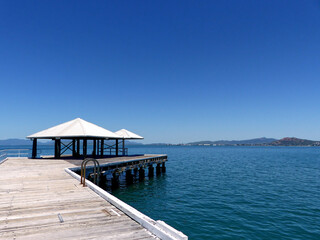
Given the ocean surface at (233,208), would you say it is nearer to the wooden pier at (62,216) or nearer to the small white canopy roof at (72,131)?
the wooden pier at (62,216)

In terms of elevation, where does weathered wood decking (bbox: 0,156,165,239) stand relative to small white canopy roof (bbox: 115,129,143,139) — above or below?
below

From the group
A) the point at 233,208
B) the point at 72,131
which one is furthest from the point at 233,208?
the point at 72,131

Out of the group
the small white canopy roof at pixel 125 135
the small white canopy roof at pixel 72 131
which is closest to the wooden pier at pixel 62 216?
the small white canopy roof at pixel 72 131

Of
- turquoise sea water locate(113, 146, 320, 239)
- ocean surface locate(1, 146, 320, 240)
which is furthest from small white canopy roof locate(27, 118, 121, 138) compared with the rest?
turquoise sea water locate(113, 146, 320, 239)

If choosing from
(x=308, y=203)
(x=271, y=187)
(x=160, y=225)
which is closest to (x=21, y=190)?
(x=160, y=225)

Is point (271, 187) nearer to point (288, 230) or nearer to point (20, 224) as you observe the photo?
point (288, 230)

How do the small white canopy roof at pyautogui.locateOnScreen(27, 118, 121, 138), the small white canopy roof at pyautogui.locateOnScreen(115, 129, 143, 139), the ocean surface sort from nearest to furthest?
1. the ocean surface
2. the small white canopy roof at pyautogui.locateOnScreen(27, 118, 121, 138)
3. the small white canopy roof at pyautogui.locateOnScreen(115, 129, 143, 139)

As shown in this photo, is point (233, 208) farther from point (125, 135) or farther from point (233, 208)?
point (125, 135)

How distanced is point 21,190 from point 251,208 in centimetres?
1248

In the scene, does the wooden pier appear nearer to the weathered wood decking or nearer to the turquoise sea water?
the weathered wood decking

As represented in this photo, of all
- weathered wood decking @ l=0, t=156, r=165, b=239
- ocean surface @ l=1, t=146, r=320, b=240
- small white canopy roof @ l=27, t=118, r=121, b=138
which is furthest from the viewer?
small white canopy roof @ l=27, t=118, r=121, b=138

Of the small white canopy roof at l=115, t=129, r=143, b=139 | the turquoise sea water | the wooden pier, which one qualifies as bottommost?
the turquoise sea water

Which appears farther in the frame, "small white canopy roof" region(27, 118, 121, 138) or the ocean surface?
"small white canopy roof" region(27, 118, 121, 138)

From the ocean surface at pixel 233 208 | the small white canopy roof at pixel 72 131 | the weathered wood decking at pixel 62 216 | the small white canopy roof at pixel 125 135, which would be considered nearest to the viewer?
the weathered wood decking at pixel 62 216
